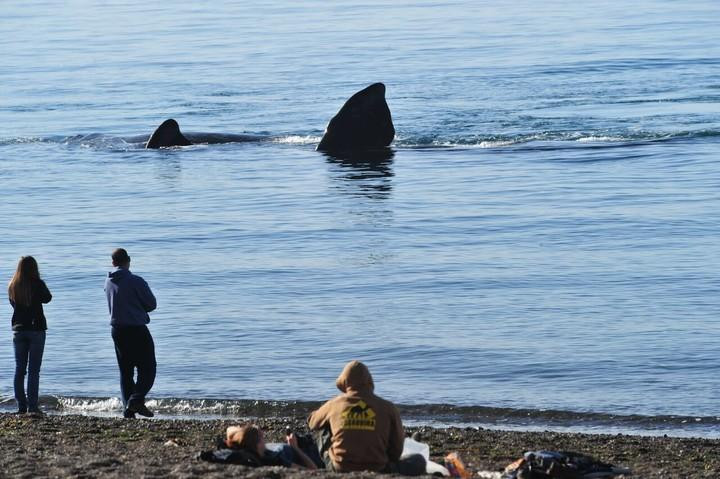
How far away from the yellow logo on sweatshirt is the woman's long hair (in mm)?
5004

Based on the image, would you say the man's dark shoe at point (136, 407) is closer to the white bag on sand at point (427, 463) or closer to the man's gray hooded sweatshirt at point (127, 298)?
the man's gray hooded sweatshirt at point (127, 298)

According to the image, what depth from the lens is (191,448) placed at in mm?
13836

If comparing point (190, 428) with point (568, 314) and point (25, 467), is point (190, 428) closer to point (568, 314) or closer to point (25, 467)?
point (25, 467)

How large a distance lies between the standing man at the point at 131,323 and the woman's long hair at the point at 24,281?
0.73 meters

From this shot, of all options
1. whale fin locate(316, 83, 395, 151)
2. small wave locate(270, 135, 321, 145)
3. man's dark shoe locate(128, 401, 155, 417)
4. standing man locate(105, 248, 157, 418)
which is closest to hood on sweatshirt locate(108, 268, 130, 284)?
standing man locate(105, 248, 157, 418)

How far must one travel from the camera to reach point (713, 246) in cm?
2605

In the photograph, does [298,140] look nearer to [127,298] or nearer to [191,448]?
[127,298]

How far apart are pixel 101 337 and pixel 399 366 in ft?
14.0

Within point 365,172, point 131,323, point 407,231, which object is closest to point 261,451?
point 131,323

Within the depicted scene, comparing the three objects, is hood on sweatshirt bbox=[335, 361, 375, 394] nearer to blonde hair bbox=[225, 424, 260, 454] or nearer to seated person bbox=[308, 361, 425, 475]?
seated person bbox=[308, 361, 425, 475]

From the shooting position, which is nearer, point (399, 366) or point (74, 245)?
point (399, 366)

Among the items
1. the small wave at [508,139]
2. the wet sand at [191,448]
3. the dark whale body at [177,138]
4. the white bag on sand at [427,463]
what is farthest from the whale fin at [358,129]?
the white bag on sand at [427,463]

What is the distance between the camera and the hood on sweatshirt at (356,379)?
37.7 feet

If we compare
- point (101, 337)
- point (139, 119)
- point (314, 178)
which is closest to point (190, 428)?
point (101, 337)
